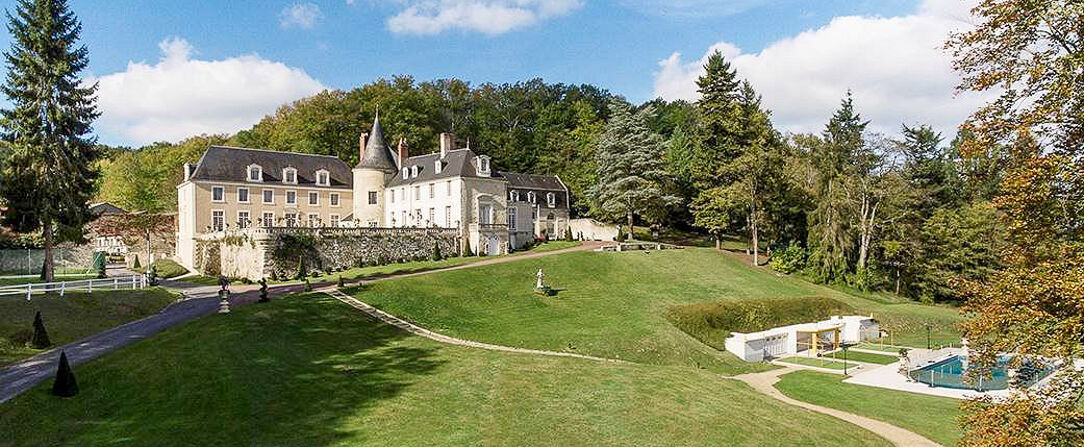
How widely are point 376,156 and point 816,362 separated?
39925mm

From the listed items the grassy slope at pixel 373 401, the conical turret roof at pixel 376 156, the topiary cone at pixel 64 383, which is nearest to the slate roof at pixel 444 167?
the conical turret roof at pixel 376 156

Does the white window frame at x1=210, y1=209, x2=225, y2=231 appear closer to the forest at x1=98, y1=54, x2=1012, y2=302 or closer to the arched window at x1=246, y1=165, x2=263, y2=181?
the arched window at x1=246, y1=165, x2=263, y2=181

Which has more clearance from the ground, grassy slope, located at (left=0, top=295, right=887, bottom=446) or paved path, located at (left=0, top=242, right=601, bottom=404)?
paved path, located at (left=0, top=242, right=601, bottom=404)

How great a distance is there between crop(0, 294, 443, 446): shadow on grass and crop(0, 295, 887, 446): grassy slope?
0.17 ft

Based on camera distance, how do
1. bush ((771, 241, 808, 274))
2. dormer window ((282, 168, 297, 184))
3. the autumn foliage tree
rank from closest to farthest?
1. the autumn foliage tree
2. bush ((771, 241, 808, 274))
3. dormer window ((282, 168, 297, 184))

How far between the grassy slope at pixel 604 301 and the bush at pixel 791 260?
158cm

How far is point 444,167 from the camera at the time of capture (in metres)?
50.3

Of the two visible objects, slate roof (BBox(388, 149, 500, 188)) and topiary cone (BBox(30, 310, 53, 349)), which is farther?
slate roof (BBox(388, 149, 500, 188))

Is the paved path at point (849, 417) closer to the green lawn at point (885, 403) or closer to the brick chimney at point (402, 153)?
the green lawn at point (885, 403)

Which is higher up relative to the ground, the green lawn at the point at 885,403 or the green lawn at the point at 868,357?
the green lawn at the point at 885,403

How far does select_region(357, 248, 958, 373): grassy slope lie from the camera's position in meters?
26.8

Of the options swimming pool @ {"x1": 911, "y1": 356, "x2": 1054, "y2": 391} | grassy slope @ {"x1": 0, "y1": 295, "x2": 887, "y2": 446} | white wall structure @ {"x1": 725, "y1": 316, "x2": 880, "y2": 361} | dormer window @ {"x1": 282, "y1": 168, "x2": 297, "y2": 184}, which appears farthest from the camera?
dormer window @ {"x1": 282, "y1": 168, "x2": 297, "y2": 184}

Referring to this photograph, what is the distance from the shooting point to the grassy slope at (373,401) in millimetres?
13836

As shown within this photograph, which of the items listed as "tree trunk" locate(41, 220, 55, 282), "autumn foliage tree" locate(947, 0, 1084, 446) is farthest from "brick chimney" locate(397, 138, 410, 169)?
"autumn foliage tree" locate(947, 0, 1084, 446)
